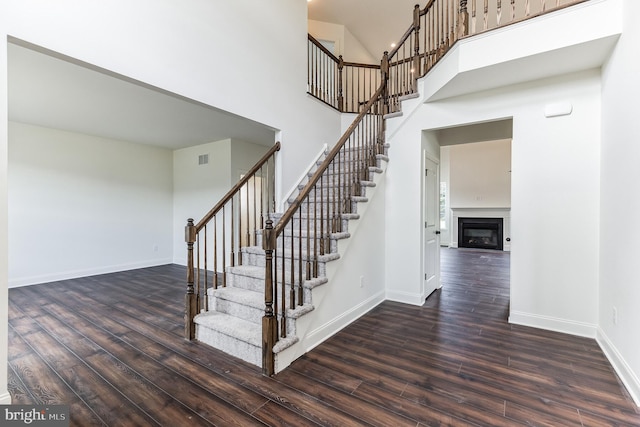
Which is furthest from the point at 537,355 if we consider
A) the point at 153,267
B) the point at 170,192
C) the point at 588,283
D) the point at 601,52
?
the point at 170,192

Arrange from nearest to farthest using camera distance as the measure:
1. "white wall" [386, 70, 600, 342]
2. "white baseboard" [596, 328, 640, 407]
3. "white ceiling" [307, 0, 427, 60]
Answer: "white baseboard" [596, 328, 640, 407] < "white wall" [386, 70, 600, 342] < "white ceiling" [307, 0, 427, 60]

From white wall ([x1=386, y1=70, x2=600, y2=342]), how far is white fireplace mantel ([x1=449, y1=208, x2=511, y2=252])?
20.2ft

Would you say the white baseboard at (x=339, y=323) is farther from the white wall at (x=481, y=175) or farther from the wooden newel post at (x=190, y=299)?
the white wall at (x=481, y=175)

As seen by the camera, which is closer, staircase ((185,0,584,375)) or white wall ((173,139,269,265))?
staircase ((185,0,584,375))

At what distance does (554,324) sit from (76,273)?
7174 millimetres

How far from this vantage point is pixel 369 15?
603cm

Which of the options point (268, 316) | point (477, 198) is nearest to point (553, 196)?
point (268, 316)

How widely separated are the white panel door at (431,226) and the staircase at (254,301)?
1209 mm

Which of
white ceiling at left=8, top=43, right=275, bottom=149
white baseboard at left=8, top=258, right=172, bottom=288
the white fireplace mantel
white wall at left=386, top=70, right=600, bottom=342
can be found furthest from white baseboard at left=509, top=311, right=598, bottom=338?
white baseboard at left=8, top=258, right=172, bottom=288

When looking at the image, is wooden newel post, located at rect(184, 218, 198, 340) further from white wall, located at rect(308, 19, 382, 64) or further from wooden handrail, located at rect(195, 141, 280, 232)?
white wall, located at rect(308, 19, 382, 64)

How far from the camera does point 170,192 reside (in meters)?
6.57

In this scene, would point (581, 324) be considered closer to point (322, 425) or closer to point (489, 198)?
point (322, 425)

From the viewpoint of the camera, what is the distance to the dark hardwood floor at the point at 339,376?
1716 mm

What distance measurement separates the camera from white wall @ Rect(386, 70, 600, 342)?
108 inches
